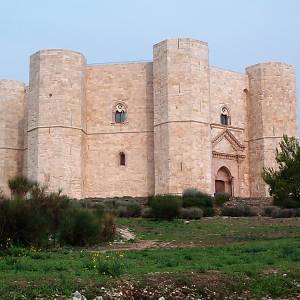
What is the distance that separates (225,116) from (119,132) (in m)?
5.94

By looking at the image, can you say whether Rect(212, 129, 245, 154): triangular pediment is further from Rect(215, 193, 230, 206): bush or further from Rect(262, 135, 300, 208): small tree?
Rect(262, 135, 300, 208): small tree

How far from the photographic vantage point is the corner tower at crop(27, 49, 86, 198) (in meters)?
31.5

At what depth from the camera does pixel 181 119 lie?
31.3 m

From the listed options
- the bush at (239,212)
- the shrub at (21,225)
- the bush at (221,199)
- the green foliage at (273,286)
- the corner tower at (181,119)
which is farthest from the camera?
the corner tower at (181,119)

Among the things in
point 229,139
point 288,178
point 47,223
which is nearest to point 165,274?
point 47,223

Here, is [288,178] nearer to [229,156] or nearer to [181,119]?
[181,119]

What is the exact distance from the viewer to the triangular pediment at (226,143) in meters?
34.1

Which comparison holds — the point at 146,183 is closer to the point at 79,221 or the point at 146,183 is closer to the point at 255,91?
the point at 255,91

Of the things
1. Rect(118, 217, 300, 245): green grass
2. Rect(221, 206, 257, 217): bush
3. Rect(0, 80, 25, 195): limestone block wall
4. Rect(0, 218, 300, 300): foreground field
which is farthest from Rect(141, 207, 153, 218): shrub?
Rect(0, 80, 25, 195): limestone block wall

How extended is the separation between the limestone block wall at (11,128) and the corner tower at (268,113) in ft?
43.4

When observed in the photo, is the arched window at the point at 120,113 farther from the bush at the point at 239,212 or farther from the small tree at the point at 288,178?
the small tree at the point at 288,178

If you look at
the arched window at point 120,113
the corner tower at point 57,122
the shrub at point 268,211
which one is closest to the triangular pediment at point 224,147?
the arched window at point 120,113

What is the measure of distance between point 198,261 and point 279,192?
19.6 ft

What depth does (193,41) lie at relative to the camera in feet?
105
